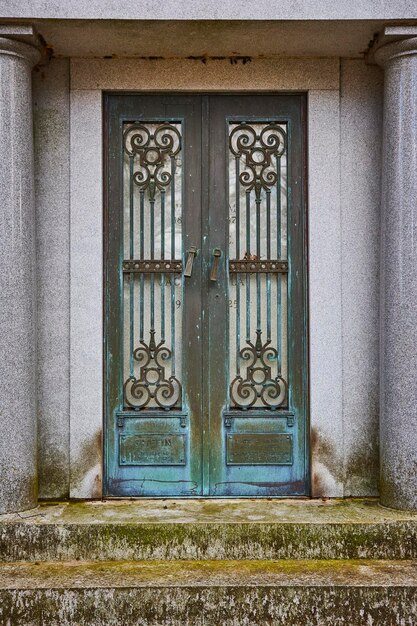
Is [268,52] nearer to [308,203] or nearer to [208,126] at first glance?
[208,126]

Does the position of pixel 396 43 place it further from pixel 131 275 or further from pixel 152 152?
pixel 131 275

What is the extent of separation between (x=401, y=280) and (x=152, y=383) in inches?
79.8

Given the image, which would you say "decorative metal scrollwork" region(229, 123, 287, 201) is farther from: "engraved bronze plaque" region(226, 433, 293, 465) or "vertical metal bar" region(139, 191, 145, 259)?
"engraved bronze plaque" region(226, 433, 293, 465)

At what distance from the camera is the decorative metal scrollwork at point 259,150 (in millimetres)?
6355

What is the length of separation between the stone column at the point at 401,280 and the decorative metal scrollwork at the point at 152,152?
5.42 ft

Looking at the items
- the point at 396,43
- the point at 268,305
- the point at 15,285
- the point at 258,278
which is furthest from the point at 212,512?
the point at 396,43

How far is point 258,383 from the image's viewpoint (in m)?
6.34

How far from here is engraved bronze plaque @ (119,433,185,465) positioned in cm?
629

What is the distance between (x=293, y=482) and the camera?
6.32m

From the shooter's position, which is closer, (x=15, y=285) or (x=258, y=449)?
(x=15, y=285)

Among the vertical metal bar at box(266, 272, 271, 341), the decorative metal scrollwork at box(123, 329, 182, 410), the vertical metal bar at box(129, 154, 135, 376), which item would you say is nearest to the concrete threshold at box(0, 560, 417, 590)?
the decorative metal scrollwork at box(123, 329, 182, 410)

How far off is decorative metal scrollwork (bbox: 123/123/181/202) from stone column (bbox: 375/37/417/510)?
5.42 feet

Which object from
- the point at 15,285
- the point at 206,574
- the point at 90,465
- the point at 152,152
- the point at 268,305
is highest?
the point at 152,152

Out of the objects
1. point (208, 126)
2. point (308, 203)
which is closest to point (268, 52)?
point (208, 126)
